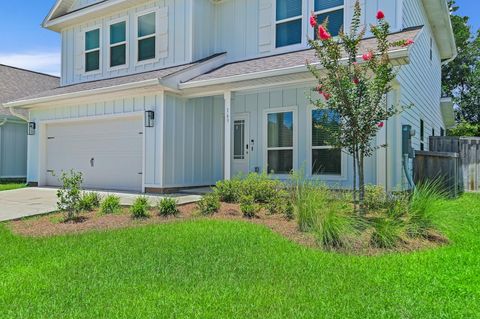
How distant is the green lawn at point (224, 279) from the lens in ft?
10.1

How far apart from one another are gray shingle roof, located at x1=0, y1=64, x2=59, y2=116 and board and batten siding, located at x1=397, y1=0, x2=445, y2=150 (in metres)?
14.8

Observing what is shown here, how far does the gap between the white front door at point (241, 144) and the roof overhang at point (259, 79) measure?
5.72 feet

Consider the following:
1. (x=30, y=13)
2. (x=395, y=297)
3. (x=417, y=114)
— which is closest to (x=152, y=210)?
(x=395, y=297)

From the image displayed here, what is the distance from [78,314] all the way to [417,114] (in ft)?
35.7

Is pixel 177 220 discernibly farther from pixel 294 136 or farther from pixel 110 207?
pixel 294 136

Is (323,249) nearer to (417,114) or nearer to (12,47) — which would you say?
(417,114)

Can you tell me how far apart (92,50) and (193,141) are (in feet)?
20.3

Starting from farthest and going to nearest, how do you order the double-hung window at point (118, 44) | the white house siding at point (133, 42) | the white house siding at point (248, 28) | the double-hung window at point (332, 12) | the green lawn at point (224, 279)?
1. the double-hung window at point (118, 44)
2. the white house siding at point (133, 42)
3. the white house siding at point (248, 28)
4. the double-hung window at point (332, 12)
5. the green lawn at point (224, 279)

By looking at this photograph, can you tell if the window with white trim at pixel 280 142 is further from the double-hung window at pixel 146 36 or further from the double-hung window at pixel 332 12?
the double-hung window at pixel 146 36

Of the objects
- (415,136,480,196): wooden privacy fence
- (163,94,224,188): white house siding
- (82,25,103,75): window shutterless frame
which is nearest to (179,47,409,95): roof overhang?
(163,94,224,188): white house siding

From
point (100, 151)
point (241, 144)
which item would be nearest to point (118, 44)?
point (100, 151)

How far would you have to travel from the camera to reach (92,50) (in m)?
14.0

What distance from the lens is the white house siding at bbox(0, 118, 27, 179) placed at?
1552 cm

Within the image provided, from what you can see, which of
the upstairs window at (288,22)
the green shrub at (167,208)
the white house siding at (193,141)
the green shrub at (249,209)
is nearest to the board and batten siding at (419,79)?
the upstairs window at (288,22)
